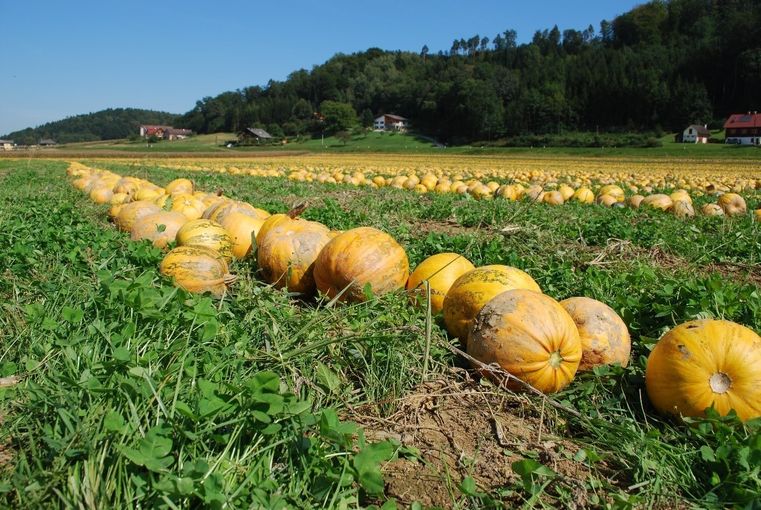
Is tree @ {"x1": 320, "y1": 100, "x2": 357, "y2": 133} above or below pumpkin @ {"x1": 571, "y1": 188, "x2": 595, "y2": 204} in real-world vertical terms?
above

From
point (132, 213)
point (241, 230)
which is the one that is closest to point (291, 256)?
point (241, 230)

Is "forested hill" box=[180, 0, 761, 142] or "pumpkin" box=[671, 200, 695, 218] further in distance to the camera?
"forested hill" box=[180, 0, 761, 142]

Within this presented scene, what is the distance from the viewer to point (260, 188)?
15664 millimetres

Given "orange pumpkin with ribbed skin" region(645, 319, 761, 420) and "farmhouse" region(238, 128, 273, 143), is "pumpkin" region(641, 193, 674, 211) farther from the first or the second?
"farmhouse" region(238, 128, 273, 143)

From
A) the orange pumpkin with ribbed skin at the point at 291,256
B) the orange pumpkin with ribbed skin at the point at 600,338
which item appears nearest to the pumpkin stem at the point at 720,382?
the orange pumpkin with ribbed skin at the point at 600,338

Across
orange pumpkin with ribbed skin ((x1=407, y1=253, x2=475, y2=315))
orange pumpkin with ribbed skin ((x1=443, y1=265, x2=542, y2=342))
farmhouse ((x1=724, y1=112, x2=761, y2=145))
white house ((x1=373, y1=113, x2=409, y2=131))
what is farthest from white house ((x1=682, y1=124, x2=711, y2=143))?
orange pumpkin with ribbed skin ((x1=443, y1=265, x2=542, y2=342))

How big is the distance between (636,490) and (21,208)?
9803 mm

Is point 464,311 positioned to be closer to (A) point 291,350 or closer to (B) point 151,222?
(A) point 291,350

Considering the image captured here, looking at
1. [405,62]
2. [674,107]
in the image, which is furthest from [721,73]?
[405,62]

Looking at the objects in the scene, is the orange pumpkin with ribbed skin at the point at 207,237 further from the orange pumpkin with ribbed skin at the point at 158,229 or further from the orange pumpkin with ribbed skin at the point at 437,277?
the orange pumpkin with ribbed skin at the point at 437,277

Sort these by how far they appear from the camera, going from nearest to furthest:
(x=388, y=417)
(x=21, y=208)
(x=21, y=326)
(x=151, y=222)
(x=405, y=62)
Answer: (x=388, y=417)
(x=21, y=326)
(x=151, y=222)
(x=21, y=208)
(x=405, y=62)

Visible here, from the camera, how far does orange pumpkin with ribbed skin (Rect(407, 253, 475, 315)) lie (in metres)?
4.09

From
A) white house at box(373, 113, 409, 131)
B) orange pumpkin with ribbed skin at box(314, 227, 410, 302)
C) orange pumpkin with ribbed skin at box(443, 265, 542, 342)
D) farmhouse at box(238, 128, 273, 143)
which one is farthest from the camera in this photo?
white house at box(373, 113, 409, 131)

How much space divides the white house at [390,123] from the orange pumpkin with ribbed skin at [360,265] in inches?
4980
